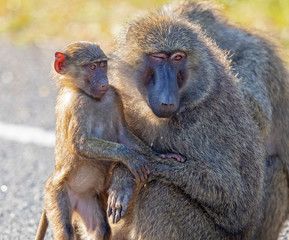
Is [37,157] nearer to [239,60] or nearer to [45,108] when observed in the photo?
[45,108]

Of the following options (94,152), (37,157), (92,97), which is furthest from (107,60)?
(37,157)

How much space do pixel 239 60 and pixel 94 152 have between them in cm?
185

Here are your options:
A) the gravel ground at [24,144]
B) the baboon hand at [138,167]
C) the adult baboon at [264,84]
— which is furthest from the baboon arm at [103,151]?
the gravel ground at [24,144]

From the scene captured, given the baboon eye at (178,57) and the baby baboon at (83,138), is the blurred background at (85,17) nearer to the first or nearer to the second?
the baby baboon at (83,138)

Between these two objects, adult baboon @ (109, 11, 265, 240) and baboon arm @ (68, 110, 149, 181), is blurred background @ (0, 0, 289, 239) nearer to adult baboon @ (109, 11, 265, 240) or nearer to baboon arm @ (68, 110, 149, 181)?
adult baboon @ (109, 11, 265, 240)

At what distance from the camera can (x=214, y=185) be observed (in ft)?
14.0

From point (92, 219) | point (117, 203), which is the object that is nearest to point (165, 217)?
point (117, 203)

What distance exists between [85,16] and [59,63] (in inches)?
236

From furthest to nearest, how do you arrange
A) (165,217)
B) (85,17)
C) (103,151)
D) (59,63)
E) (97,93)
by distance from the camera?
(85,17) < (59,63) < (97,93) < (165,217) < (103,151)

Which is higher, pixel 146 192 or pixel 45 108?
pixel 146 192

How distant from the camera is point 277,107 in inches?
216

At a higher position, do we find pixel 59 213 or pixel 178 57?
pixel 178 57

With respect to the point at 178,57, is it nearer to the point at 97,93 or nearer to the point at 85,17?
the point at 97,93

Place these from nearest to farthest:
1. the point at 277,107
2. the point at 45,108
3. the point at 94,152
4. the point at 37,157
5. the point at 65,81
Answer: the point at 94,152, the point at 65,81, the point at 277,107, the point at 37,157, the point at 45,108
